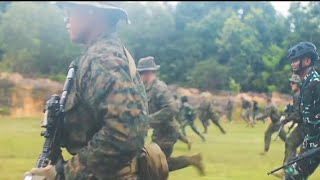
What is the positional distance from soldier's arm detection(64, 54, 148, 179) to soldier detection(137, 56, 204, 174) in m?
5.67

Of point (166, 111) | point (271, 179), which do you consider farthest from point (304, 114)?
point (271, 179)

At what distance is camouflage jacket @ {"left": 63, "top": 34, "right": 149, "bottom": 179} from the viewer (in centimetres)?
387

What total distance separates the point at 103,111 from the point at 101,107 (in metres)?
0.02

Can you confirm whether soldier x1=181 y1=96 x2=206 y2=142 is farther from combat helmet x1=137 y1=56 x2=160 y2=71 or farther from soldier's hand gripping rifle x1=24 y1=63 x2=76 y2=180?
soldier's hand gripping rifle x1=24 y1=63 x2=76 y2=180

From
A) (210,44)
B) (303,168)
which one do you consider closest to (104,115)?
(303,168)

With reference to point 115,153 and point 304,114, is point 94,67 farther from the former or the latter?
point 304,114

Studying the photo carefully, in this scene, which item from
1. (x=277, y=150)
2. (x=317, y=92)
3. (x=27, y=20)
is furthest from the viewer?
(x=27, y=20)

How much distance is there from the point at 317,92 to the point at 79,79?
3818mm

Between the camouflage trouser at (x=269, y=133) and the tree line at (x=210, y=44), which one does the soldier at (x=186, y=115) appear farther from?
the tree line at (x=210, y=44)

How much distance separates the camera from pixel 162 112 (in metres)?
10.3

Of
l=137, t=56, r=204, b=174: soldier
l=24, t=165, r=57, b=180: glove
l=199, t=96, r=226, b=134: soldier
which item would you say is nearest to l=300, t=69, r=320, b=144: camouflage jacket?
l=137, t=56, r=204, b=174: soldier

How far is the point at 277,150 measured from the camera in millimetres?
18812

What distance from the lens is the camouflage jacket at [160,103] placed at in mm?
10133

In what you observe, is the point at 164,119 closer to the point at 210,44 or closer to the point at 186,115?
the point at 186,115
